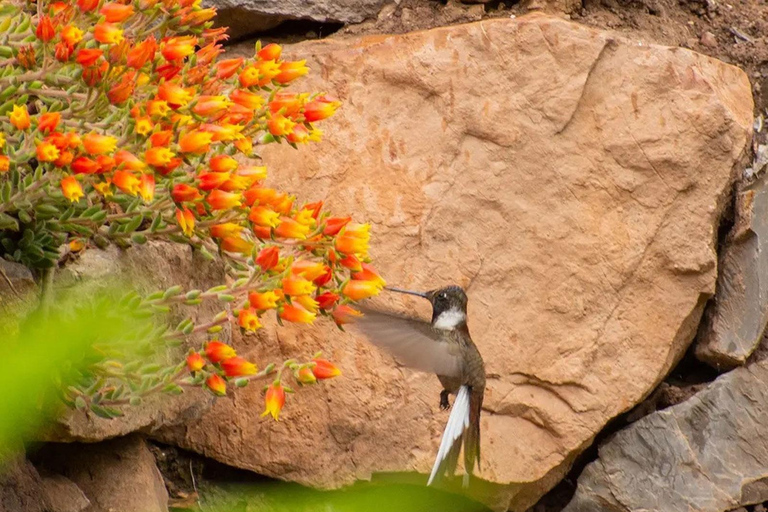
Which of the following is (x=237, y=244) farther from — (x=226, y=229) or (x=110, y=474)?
(x=110, y=474)

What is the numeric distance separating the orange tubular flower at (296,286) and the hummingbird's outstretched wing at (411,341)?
1.71ft

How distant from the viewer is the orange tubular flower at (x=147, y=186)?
2396 mm

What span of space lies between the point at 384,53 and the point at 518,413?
1514mm

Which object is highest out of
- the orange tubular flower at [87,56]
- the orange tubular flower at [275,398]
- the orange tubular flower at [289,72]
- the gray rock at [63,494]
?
the orange tubular flower at [87,56]

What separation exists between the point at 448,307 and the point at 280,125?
0.97 meters

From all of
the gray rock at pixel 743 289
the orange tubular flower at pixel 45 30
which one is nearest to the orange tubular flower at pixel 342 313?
the orange tubular flower at pixel 45 30

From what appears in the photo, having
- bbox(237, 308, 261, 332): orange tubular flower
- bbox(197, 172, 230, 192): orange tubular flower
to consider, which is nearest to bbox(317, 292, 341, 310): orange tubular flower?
bbox(237, 308, 261, 332): orange tubular flower

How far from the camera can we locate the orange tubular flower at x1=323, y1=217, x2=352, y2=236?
2.79 metres

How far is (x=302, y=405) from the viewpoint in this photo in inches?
143

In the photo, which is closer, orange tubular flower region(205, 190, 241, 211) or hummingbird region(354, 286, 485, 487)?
orange tubular flower region(205, 190, 241, 211)

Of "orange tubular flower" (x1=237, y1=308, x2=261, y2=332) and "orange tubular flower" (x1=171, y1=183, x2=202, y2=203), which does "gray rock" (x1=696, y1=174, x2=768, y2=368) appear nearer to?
"orange tubular flower" (x1=237, y1=308, x2=261, y2=332)

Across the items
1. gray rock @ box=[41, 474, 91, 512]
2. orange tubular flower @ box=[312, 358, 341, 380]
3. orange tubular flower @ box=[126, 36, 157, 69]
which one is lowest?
gray rock @ box=[41, 474, 91, 512]

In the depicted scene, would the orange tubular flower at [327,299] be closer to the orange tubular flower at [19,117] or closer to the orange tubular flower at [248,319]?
the orange tubular flower at [248,319]

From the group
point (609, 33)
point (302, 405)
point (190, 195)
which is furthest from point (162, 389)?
point (609, 33)
